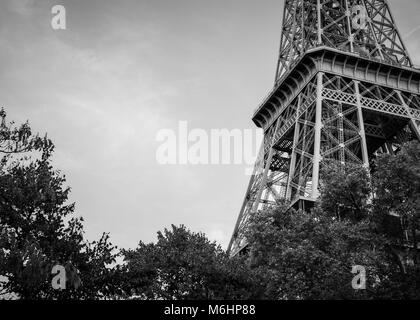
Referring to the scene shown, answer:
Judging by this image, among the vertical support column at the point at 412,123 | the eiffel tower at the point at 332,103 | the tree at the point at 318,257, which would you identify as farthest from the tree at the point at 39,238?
the vertical support column at the point at 412,123

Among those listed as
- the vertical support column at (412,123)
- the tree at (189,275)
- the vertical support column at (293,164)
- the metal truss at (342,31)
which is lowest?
the tree at (189,275)

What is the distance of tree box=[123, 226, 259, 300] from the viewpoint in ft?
65.6

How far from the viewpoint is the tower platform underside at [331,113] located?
114 ft

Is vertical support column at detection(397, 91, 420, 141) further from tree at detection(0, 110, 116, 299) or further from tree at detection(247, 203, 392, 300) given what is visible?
tree at detection(0, 110, 116, 299)

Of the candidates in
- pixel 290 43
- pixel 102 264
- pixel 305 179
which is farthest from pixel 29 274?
pixel 290 43

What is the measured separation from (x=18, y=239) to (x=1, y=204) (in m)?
1.21

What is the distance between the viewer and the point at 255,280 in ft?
66.6

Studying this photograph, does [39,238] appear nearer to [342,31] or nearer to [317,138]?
[317,138]

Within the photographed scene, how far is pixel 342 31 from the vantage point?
4309 cm

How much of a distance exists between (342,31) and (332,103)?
9809 millimetres

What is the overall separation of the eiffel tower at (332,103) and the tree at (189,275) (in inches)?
385

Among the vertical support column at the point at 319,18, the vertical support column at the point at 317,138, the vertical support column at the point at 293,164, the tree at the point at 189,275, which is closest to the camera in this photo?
the tree at the point at 189,275

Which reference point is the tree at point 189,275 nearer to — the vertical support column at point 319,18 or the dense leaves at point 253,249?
the dense leaves at point 253,249
